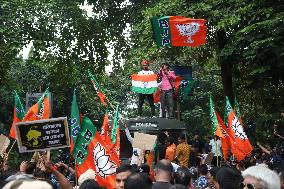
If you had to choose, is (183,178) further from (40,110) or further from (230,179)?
(40,110)

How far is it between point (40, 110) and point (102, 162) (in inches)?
192

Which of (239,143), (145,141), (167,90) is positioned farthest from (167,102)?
(145,141)

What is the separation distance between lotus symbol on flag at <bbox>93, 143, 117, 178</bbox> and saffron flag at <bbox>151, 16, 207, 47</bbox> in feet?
26.1

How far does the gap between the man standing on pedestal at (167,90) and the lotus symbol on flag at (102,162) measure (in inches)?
353

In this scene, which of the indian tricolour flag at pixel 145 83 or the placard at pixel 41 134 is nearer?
the placard at pixel 41 134

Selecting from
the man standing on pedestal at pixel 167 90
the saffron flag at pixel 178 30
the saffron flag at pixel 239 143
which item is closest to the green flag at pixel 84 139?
the saffron flag at pixel 239 143

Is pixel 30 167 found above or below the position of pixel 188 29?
below

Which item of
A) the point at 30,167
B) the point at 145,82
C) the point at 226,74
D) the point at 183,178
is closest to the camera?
the point at 183,178

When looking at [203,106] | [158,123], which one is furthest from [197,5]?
[203,106]

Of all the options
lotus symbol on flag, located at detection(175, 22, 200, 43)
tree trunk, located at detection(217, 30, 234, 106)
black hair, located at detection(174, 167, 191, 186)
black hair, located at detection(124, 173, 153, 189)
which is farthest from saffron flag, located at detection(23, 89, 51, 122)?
tree trunk, located at detection(217, 30, 234, 106)

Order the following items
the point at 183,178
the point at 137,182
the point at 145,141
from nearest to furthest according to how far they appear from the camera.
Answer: the point at 137,182 < the point at 183,178 < the point at 145,141

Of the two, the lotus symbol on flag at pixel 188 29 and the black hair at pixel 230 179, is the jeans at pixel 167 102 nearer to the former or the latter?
the lotus symbol on flag at pixel 188 29

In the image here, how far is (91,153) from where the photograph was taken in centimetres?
808

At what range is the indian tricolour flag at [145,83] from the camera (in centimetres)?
1706
